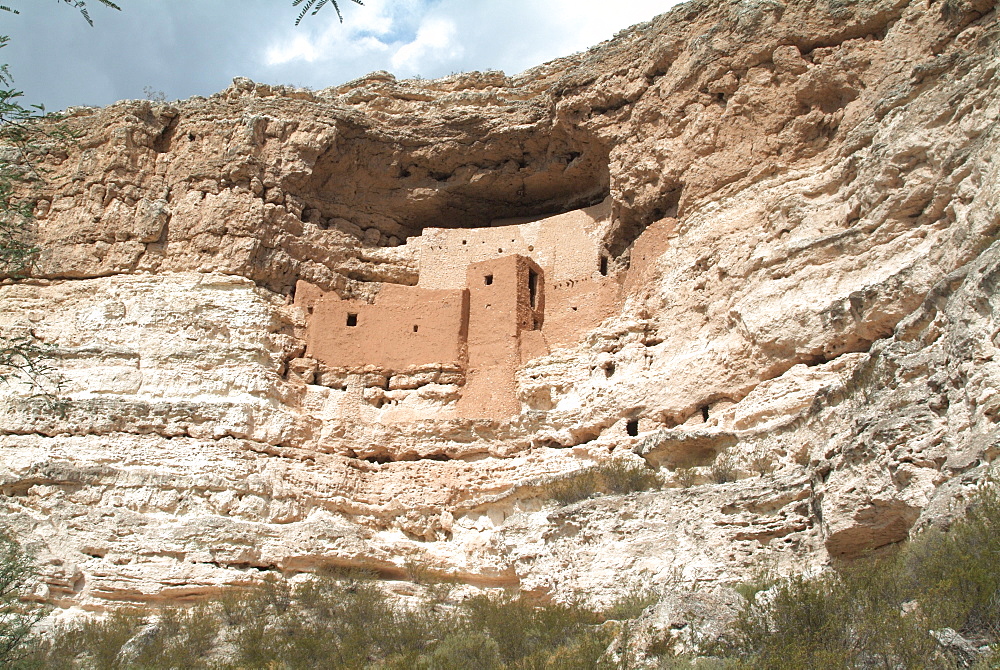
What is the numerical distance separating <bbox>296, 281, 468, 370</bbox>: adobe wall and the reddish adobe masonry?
0.02 metres

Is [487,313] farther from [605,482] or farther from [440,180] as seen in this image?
[605,482]

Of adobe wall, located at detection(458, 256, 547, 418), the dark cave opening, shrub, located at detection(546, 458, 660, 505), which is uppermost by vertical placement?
the dark cave opening

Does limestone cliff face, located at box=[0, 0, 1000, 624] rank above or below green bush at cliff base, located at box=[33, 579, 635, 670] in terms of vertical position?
above

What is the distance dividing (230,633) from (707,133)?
32.2 ft

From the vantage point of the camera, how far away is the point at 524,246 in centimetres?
1780

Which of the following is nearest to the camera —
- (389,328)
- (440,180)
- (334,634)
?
(334,634)

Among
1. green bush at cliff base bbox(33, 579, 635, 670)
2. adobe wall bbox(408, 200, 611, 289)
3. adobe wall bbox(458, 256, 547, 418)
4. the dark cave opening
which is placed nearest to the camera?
green bush at cliff base bbox(33, 579, 635, 670)

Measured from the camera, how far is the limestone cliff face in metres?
10.1

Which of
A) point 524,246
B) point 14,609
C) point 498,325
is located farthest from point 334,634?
point 524,246

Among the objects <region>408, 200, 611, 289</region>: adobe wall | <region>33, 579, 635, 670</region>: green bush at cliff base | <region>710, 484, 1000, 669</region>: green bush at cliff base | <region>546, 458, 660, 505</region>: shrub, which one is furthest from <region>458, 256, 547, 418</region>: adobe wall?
<region>710, 484, 1000, 669</region>: green bush at cliff base

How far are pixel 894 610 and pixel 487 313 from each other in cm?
1048

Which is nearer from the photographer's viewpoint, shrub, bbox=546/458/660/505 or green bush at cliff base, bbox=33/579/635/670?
green bush at cliff base, bbox=33/579/635/670

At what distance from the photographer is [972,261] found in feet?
30.1

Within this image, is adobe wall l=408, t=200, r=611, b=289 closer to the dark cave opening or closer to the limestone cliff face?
the limestone cliff face
